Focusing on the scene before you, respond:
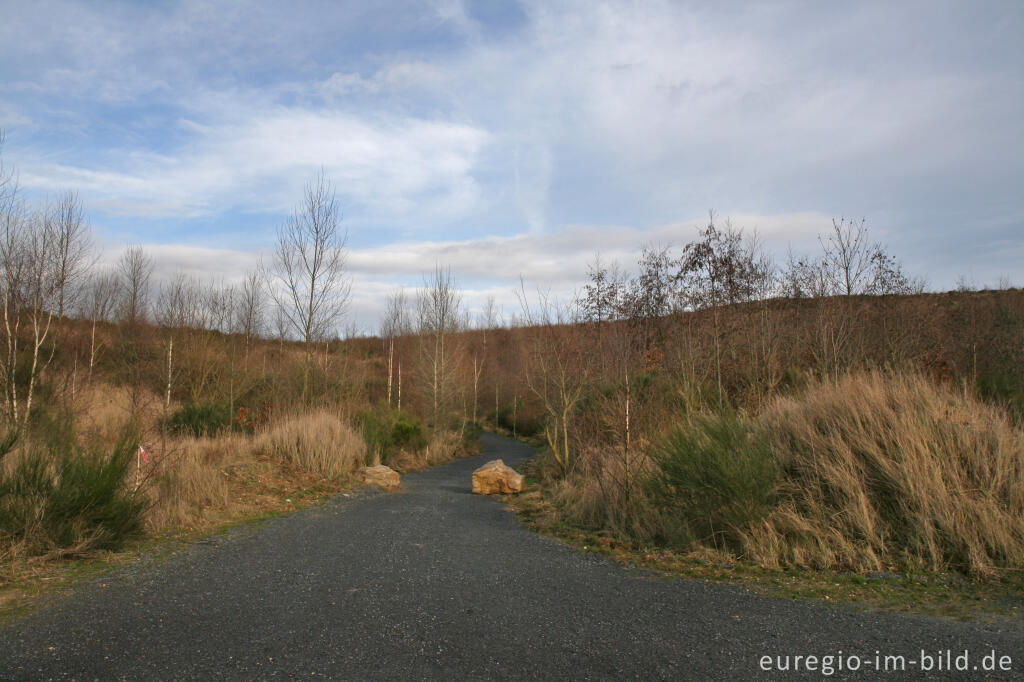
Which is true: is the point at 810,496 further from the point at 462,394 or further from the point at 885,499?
the point at 462,394

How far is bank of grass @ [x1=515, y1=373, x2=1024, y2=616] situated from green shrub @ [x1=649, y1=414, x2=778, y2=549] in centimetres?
1

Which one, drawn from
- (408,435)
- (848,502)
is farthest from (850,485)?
(408,435)

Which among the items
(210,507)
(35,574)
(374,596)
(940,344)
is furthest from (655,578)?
(940,344)

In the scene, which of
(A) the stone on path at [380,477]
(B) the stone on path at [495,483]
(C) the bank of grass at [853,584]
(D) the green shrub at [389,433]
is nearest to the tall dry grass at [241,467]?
(A) the stone on path at [380,477]

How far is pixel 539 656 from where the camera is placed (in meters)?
3.62

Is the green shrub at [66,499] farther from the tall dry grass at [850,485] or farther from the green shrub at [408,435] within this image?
the green shrub at [408,435]

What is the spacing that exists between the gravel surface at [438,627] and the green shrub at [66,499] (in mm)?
745

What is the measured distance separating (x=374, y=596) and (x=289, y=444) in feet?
28.8

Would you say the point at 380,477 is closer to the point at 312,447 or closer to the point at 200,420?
the point at 312,447

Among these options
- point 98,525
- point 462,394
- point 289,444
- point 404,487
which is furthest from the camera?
point 462,394

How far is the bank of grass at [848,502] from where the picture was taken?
5078 mm

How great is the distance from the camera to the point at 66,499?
5.73 m

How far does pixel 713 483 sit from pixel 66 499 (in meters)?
6.53

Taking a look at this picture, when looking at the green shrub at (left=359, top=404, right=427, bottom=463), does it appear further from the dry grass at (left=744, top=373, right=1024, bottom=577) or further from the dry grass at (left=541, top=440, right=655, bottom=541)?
the dry grass at (left=744, top=373, right=1024, bottom=577)
